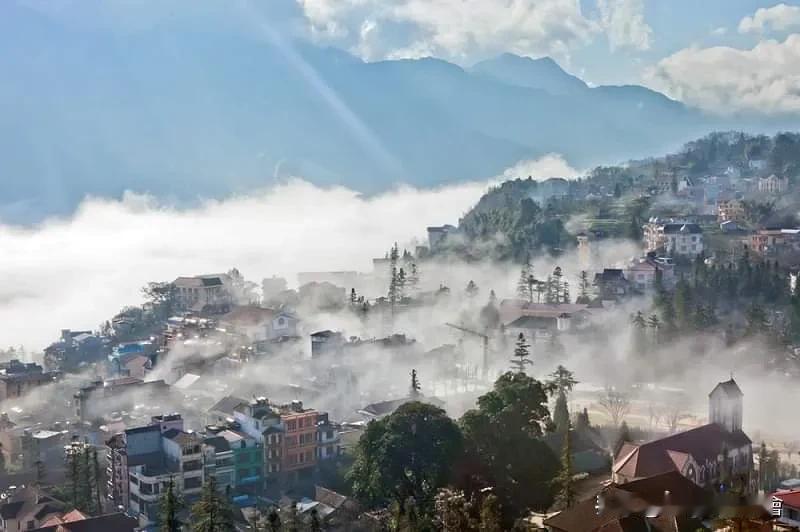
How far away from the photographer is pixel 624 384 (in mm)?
28109

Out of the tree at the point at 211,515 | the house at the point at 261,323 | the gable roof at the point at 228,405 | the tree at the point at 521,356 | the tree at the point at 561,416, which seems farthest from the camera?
the house at the point at 261,323

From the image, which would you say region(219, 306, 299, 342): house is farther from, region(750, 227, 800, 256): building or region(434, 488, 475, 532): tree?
region(750, 227, 800, 256): building

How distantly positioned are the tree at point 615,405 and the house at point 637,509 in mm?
9062

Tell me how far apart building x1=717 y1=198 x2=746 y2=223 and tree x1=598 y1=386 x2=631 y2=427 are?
66.1 ft

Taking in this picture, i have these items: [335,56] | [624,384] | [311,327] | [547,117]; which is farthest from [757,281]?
[547,117]

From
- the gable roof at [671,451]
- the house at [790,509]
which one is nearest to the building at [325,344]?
the gable roof at [671,451]

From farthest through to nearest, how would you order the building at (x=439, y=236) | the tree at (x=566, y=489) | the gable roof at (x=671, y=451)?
the building at (x=439, y=236) < the gable roof at (x=671, y=451) < the tree at (x=566, y=489)

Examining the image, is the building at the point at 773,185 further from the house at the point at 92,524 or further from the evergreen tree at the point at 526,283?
the house at the point at 92,524

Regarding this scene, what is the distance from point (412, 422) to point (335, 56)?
98.8 meters

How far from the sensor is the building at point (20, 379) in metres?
30.0

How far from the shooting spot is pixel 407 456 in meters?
17.0

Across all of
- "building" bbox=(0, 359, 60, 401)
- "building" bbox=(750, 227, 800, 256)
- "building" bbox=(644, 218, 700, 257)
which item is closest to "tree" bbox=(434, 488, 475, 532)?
"building" bbox=(0, 359, 60, 401)

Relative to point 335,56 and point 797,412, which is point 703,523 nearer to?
point 797,412

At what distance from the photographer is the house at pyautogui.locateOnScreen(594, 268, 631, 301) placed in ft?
114
